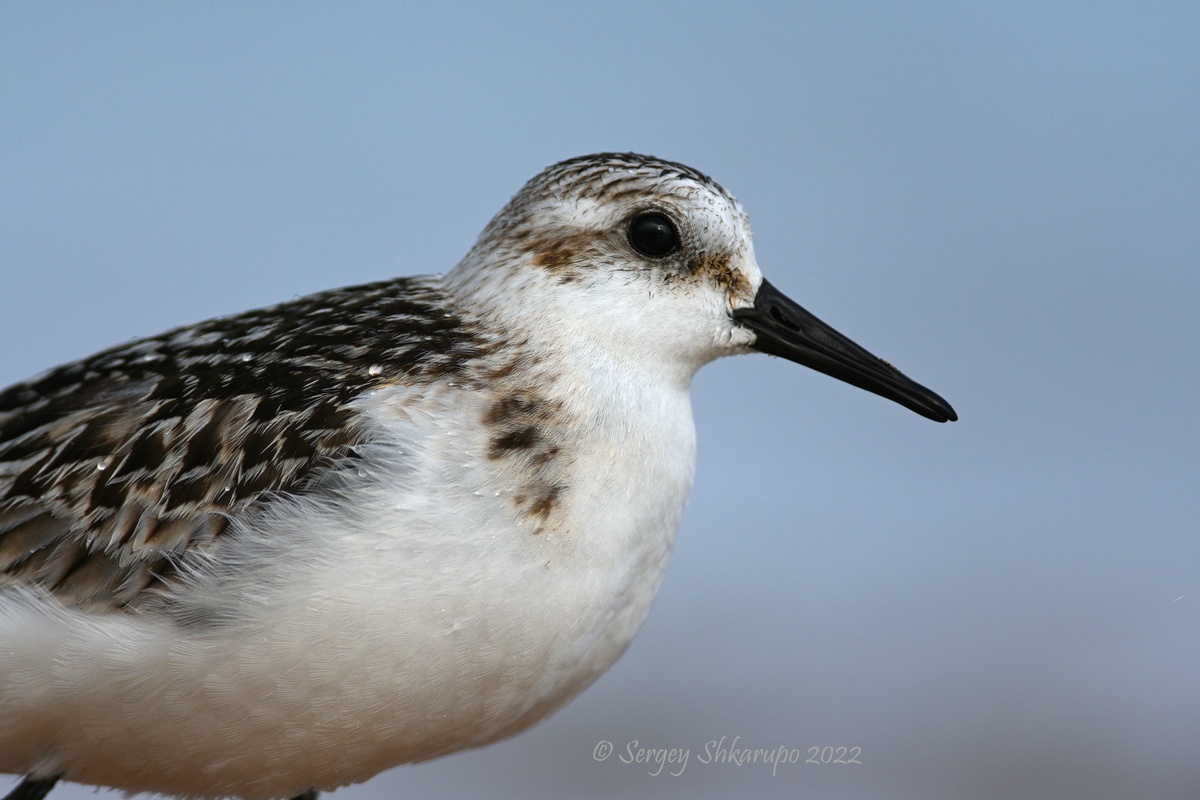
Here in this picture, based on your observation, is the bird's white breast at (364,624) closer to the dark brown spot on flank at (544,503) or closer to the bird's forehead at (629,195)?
the dark brown spot on flank at (544,503)

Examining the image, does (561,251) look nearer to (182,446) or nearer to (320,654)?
(182,446)

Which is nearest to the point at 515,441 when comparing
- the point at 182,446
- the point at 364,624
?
the point at 364,624

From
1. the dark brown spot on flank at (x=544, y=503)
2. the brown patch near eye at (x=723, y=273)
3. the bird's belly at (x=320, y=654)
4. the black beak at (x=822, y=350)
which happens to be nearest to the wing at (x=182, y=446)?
the bird's belly at (x=320, y=654)

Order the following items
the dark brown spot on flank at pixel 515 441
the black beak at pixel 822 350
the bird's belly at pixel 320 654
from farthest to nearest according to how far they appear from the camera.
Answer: the black beak at pixel 822 350
the dark brown spot on flank at pixel 515 441
the bird's belly at pixel 320 654

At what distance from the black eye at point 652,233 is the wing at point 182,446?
50cm

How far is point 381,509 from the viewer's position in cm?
312

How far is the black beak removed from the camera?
143 inches

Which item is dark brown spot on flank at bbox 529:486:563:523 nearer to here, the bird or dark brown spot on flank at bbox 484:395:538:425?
the bird

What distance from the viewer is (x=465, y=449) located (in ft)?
10.5

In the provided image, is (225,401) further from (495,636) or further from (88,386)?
(495,636)

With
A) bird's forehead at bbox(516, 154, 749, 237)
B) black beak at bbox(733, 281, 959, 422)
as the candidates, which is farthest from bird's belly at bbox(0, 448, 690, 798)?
bird's forehead at bbox(516, 154, 749, 237)

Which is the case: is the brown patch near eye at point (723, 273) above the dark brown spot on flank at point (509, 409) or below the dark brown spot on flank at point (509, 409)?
above

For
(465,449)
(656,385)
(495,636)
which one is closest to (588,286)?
(656,385)

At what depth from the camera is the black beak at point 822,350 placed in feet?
11.9
